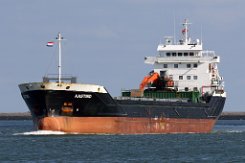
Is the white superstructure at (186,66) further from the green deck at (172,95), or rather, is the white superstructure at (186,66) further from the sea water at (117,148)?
the sea water at (117,148)

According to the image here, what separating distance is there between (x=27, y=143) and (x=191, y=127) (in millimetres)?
19877


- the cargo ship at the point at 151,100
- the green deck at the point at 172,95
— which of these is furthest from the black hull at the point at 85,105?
the green deck at the point at 172,95

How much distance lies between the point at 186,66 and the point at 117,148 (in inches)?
1032

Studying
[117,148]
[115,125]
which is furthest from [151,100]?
[117,148]

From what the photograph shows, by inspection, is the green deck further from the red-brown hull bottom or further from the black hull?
the black hull

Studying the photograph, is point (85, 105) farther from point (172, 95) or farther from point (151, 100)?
point (172, 95)

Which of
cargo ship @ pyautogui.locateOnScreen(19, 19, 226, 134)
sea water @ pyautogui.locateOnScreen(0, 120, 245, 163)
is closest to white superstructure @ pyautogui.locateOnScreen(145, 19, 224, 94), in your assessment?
cargo ship @ pyautogui.locateOnScreen(19, 19, 226, 134)

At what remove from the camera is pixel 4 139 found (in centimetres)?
6175

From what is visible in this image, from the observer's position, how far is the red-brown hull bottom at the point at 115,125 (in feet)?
205

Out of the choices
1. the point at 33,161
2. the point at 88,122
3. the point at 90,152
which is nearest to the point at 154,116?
the point at 88,122

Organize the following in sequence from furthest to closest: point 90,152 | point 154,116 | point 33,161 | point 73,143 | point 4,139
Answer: point 154,116
point 4,139
point 73,143
point 90,152
point 33,161

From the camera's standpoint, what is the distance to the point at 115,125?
64.6 m

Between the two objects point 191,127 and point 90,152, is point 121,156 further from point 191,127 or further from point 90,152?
point 191,127

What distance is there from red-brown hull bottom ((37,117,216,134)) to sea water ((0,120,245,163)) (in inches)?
26.9
